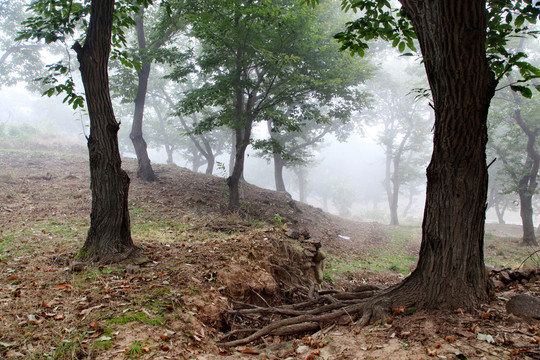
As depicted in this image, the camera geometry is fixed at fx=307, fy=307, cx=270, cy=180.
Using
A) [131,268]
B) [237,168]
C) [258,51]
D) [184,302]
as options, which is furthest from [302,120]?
[184,302]

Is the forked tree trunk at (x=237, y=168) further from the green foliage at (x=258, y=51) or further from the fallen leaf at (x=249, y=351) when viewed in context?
the fallen leaf at (x=249, y=351)

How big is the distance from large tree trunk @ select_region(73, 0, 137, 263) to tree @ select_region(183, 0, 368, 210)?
3.88 meters

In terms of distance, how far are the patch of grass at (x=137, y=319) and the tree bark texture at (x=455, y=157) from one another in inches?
98.9

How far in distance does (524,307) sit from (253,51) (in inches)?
325

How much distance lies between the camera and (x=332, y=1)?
1373cm

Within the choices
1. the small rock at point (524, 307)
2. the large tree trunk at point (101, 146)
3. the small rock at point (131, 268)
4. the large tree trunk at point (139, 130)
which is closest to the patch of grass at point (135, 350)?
the small rock at point (131, 268)

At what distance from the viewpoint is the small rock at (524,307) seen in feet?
9.11

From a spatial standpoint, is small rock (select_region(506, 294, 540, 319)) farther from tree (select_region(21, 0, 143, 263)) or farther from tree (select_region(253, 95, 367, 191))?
tree (select_region(253, 95, 367, 191))

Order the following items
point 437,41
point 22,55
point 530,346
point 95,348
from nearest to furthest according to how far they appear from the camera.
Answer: point 530,346
point 95,348
point 437,41
point 22,55

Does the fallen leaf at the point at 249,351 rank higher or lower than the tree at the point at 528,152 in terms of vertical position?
lower

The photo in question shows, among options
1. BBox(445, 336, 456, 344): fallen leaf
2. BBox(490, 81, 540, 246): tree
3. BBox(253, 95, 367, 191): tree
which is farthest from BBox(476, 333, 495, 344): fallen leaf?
BBox(490, 81, 540, 246): tree

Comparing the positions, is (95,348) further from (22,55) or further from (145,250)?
(22,55)

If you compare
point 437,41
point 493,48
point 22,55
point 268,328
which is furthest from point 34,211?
point 22,55

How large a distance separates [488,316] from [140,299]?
3.54m
